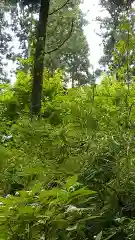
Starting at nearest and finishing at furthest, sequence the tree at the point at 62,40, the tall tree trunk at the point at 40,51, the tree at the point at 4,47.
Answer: the tall tree trunk at the point at 40,51 → the tree at the point at 62,40 → the tree at the point at 4,47

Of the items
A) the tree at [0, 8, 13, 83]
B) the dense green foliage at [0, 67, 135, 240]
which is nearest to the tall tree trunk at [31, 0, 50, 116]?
the dense green foliage at [0, 67, 135, 240]

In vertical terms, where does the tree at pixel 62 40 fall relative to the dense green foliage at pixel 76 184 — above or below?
above

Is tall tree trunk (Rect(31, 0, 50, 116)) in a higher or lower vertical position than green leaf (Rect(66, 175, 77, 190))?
higher

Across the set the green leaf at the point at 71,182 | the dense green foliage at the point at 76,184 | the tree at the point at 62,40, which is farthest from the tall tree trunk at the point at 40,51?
the green leaf at the point at 71,182

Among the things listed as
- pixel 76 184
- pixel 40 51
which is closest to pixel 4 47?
pixel 40 51

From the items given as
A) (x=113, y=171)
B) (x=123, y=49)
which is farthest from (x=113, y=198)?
(x=123, y=49)

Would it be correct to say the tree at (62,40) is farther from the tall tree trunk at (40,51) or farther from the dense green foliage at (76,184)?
the dense green foliage at (76,184)

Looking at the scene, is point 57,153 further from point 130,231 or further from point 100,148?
point 130,231

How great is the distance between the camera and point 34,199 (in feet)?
3.42

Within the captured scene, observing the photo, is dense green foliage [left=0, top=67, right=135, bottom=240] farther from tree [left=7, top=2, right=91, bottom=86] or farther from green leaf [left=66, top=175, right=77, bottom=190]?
tree [left=7, top=2, right=91, bottom=86]

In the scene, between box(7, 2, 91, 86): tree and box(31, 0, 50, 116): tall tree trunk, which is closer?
box(31, 0, 50, 116): tall tree trunk

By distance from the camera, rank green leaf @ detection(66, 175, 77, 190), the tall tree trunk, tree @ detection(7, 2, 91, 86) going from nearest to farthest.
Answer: green leaf @ detection(66, 175, 77, 190), the tall tree trunk, tree @ detection(7, 2, 91, 86)

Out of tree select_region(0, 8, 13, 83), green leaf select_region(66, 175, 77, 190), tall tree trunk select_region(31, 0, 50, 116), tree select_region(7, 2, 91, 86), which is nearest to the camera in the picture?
green leaf select_region(66, 175, 77, 190)

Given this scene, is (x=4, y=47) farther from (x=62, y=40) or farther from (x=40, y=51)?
(x=40, y=51)
